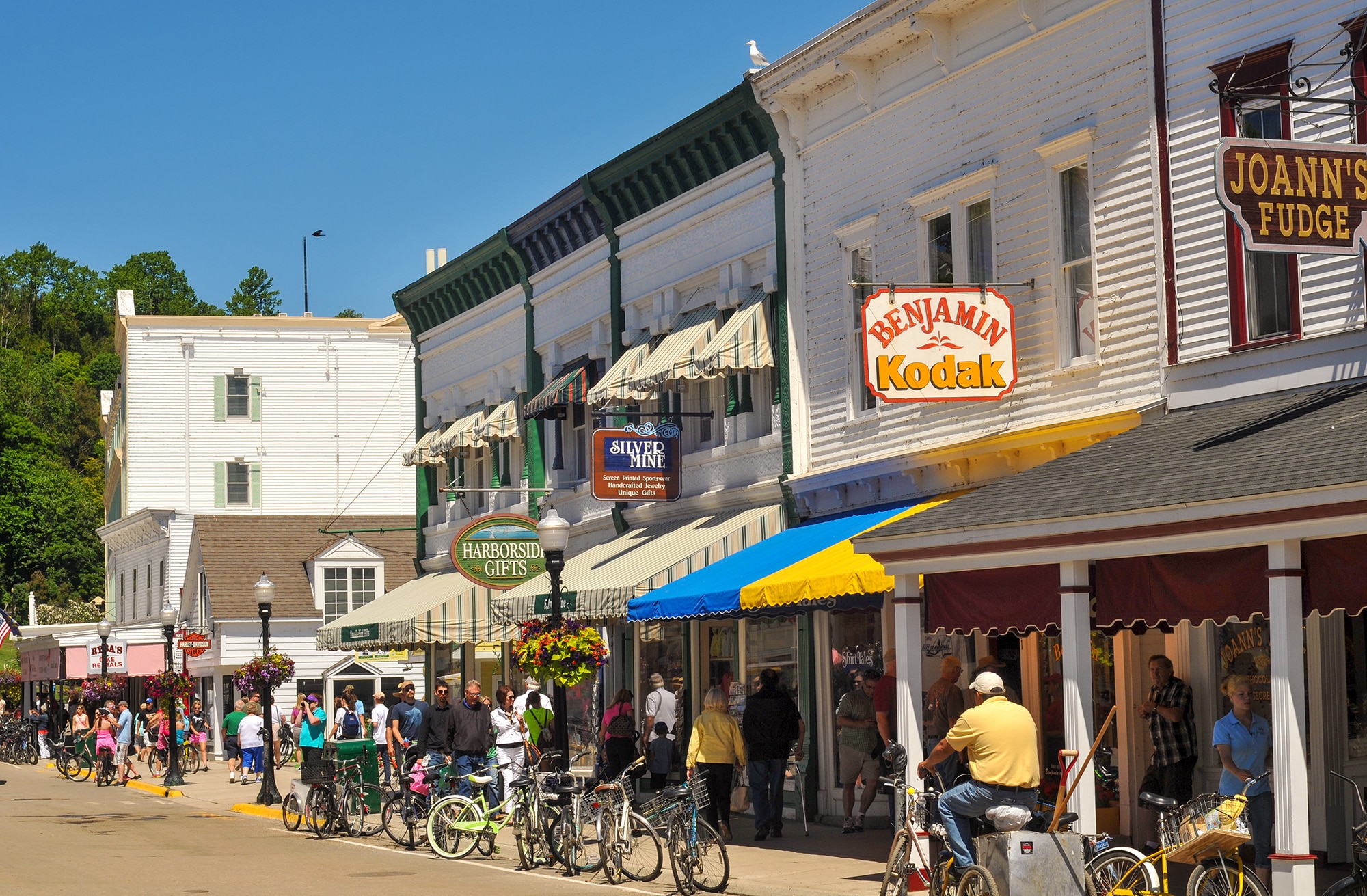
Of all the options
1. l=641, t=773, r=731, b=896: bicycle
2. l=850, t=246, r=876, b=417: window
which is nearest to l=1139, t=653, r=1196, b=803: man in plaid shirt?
l=641, t=773, r=731, b=896: bicycle

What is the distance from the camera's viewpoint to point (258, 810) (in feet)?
90.8

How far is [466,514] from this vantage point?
33906mm

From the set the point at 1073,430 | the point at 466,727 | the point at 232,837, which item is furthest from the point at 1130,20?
the point at 232,837

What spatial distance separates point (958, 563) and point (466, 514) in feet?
66.6

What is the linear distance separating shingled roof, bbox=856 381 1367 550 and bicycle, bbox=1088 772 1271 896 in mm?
2094

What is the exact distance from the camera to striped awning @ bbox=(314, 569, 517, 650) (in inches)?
1090

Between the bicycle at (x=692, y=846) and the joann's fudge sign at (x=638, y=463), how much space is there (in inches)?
324

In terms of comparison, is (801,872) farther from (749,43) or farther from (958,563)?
(749,43)

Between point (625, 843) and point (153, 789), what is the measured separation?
71.1 feet

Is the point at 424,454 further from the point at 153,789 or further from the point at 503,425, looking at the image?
the point at 153,789

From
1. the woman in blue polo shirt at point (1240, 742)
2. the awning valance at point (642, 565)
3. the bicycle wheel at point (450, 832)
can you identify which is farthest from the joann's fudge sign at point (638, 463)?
the woman in blue polo shirt at point (1240, 742)

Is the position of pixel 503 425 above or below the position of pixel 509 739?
above

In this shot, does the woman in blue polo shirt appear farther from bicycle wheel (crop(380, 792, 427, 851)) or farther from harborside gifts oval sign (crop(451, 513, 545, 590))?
harborside gifts oval sign (crop(451, 513, 545, 590))

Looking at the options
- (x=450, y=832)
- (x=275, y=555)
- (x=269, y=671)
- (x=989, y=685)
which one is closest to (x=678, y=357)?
(x=450, y=832)
